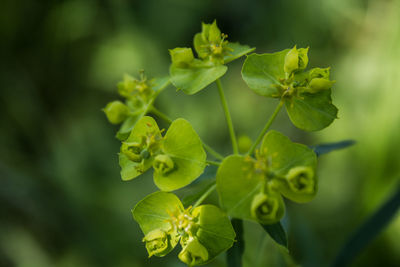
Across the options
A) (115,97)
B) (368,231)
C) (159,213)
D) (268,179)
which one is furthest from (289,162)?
(115,97)

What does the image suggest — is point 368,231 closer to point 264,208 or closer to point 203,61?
point 264,208

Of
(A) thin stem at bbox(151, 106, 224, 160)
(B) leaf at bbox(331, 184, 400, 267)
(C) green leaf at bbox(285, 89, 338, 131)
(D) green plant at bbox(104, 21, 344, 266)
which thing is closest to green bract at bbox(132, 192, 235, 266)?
(D) green plant at bbox(104, 21, 344, 266)

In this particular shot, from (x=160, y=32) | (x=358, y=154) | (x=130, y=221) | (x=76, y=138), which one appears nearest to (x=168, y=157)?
(x=130, y=221)

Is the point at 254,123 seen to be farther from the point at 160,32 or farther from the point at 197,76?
the point at 197,76

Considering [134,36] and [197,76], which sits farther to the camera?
[134,36]

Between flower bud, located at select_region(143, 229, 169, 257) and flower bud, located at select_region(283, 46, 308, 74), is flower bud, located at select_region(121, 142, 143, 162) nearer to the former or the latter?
flower bud, located at select_region(143, 229, 169, 257)

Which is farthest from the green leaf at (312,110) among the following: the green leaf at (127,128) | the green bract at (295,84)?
the green leaf at (127,128)

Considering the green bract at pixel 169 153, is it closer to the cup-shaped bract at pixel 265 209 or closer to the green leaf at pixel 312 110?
the cup-shaped bract at pixel 265 209

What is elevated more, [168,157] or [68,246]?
[168,157]
